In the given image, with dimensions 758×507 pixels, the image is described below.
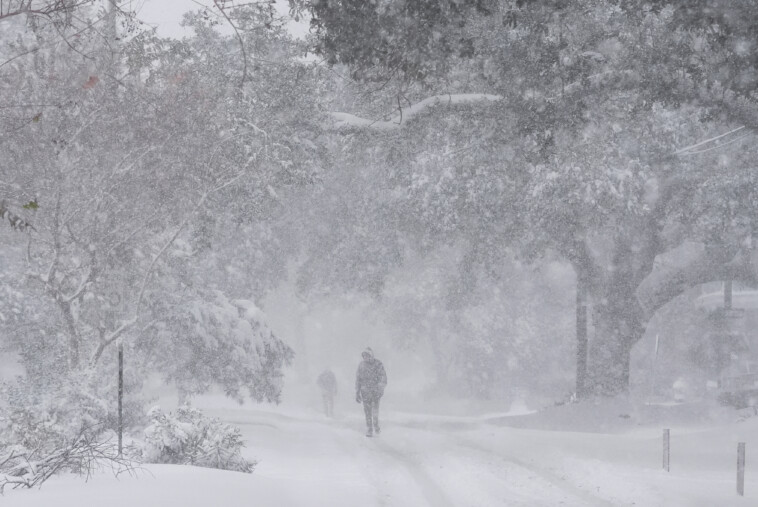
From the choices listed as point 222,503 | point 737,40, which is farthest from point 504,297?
point 222,503

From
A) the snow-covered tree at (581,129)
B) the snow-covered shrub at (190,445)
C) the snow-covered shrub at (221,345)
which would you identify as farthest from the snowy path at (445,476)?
the snow-covered tree at (581,129)

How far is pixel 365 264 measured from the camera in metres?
24.0

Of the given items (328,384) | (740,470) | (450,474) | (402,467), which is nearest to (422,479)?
(450,474)

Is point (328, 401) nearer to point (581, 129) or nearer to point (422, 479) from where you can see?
point (422, 479)

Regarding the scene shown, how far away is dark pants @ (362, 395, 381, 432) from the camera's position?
1673cm

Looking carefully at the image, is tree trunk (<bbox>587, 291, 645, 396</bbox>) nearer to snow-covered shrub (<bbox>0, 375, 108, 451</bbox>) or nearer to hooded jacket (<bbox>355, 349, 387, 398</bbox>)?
hooded jacket (<bbox>355, 349, 387, 398</bbox>)

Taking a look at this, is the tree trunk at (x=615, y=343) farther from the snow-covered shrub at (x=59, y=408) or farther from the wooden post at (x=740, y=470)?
the snow-covered shrub at (x=59, y=408)

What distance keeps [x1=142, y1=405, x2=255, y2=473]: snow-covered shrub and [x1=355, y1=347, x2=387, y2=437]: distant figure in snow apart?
23.4 ft

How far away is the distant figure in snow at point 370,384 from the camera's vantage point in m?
16.6

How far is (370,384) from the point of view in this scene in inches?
651

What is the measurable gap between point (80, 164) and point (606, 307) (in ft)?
45.6

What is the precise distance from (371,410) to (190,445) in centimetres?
827

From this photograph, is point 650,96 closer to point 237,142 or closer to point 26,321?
point 237,142

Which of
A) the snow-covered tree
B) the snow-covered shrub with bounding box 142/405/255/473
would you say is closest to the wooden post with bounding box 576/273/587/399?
the snow-covered tree
